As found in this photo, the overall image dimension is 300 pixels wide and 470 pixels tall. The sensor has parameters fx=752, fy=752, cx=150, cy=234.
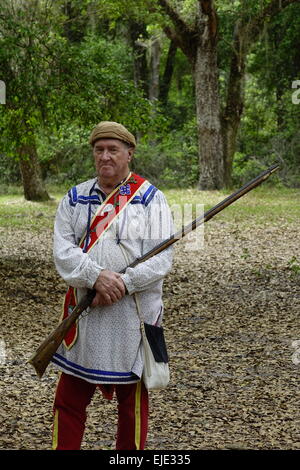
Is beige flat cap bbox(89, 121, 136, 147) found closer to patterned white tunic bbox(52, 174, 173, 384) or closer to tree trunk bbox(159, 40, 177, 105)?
patterned white tunic bbox(52, 174, 173, 384)

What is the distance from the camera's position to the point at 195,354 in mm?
6602

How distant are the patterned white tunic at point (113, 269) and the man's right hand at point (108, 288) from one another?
3 cm

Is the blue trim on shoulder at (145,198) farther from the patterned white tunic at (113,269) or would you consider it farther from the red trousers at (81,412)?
the red trousers at (81,412)

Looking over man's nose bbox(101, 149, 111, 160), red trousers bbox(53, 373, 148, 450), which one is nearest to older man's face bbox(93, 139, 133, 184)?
man's nose bbox(101, 149, 111, 160)

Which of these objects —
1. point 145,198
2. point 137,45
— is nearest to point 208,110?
point 137,45

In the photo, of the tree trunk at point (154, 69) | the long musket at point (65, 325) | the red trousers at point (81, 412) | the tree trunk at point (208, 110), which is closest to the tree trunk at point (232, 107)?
the tree trunk at point (208, 110)

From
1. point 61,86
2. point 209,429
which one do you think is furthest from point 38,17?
point 209,429

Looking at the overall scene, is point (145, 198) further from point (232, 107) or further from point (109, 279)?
point (232, 107)

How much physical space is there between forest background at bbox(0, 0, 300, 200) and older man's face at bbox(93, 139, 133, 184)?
4702mm

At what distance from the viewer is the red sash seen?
11.5 ft

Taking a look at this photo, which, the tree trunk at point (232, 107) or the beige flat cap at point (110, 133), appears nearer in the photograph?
the beige flat cap at point (110, 133)

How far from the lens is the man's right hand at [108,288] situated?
335 cm
